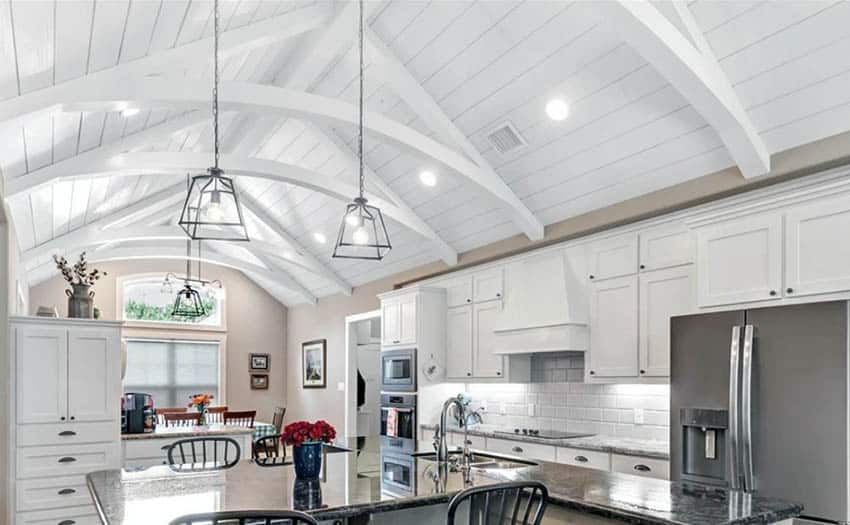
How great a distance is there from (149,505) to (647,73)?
11.3ft

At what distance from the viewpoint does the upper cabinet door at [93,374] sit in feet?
16.2

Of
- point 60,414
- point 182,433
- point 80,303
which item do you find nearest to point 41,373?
point 60,414

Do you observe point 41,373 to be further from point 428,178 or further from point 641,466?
point 641,466

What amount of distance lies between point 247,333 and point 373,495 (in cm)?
937

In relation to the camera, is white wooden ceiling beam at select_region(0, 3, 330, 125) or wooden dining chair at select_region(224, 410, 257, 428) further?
wooden dining chair at select_region(224, 410, 257, 428)

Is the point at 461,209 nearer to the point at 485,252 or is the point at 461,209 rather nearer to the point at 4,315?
the point at 485,252

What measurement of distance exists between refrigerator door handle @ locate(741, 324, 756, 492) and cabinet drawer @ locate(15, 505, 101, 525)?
4.18m

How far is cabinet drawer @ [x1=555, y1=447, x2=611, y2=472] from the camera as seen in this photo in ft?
15.0

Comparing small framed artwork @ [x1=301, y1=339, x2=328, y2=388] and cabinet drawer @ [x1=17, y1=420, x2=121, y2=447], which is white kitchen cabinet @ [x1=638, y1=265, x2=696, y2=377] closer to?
cabinet drawer @ [x1=17, y1=420, x2=121, y2=447]

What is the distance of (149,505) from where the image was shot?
8.07 ft

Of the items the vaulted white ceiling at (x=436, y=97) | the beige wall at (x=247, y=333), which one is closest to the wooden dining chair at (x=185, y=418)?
the vaulted white ceiling at (x=436, y=97)

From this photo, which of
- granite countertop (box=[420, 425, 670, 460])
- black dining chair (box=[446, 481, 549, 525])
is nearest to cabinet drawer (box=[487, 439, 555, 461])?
granite countertop (box=[420, 425, 670, 460])

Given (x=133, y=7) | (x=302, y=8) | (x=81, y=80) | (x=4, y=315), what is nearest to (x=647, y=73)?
(x=302, y=8)

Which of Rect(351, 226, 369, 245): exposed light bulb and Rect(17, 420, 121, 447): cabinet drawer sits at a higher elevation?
Rect(351, 226, 369, 245): exposed light bulb
